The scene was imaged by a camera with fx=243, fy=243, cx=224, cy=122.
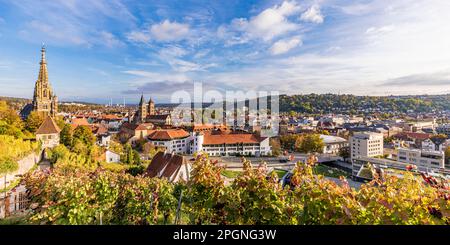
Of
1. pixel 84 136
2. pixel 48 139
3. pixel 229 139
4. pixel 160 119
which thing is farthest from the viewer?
pixel 160 119

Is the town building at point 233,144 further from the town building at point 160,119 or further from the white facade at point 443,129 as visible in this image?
the white facade at point 443,129

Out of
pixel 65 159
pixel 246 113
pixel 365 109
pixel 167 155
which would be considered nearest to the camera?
pixel 65 159

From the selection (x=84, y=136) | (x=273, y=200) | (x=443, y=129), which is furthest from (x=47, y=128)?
(x=443, y=129)

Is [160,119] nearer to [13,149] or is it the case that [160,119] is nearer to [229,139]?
[229,139]

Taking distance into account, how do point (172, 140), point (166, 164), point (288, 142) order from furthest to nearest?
point (288, 142)
point (172, 140)
point (166, 164)

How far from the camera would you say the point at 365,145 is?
73.8 ft

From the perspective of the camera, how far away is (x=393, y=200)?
142 centimetres

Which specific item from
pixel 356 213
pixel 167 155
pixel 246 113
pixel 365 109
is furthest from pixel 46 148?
pixel 365 109

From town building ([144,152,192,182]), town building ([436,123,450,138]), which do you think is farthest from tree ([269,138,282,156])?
town building ([436,123,450,138])

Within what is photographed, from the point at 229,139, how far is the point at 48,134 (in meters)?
13.7

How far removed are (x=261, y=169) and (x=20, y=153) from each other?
32.1ft

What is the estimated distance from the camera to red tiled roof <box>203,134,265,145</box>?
2092 centimetres

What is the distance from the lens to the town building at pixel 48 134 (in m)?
11.2
